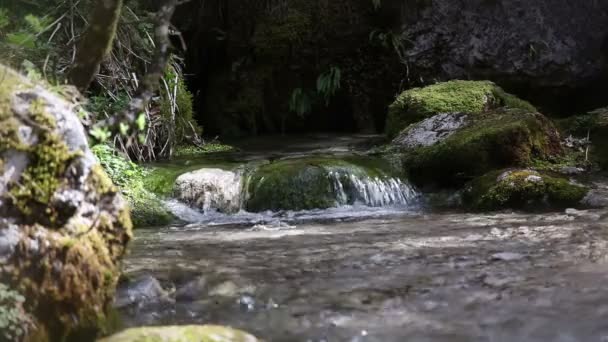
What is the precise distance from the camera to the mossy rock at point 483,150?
23.4 ft

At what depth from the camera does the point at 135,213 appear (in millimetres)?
6258

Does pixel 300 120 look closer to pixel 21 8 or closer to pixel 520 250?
pixel 21 8

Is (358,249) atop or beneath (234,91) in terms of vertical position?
beneath

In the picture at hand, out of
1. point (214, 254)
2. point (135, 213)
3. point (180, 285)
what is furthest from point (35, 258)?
point (135, 213)

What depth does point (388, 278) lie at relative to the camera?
3.53 meters

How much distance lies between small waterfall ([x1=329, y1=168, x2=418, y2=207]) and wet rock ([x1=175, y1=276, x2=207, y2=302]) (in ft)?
11.5

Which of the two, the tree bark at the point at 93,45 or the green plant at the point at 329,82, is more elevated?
the green plant at the point at 329,82

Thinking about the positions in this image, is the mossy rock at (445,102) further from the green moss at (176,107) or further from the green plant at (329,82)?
the green moss at (176,107)

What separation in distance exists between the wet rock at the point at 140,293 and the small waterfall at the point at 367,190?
3.79 meters

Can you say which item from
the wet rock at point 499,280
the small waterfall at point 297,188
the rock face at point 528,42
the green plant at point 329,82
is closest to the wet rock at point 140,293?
the wet rock at point 499,280

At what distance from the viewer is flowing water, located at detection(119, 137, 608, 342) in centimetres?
275

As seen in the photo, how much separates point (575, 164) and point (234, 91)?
7.83m

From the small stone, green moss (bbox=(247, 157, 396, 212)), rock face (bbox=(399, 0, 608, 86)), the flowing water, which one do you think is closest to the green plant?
rock face (bbox=(399, 0, 608, 86))

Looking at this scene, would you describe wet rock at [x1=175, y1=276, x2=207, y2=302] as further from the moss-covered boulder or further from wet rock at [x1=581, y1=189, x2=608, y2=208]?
wet rock at [x1=581, y1=189, x2=608, y2=208]
